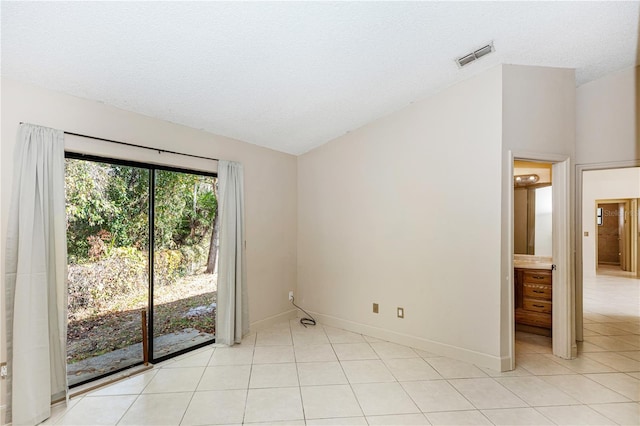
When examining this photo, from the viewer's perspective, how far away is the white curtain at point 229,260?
3574 mm

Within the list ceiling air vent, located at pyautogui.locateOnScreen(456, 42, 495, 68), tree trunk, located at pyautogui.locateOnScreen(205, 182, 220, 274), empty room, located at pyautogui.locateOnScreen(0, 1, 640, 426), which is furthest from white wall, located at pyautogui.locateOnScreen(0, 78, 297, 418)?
ceiling air vent, located at pyautogui.locateOnScreen(456, 42, 495, 68)

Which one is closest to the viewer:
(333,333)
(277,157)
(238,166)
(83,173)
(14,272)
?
(14,272)

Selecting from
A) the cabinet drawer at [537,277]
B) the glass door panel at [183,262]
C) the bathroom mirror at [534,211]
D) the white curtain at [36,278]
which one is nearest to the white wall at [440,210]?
the cabinet drawer at [537,277]

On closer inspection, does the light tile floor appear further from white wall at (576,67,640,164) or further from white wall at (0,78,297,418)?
white wall at (576,67,640,164)

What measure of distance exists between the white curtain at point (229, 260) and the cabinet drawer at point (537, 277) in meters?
3.68

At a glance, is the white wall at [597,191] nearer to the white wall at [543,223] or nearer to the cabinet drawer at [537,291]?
the white wall at [543,223]

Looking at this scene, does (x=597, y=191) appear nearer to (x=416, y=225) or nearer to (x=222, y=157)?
(x=416, y=225)

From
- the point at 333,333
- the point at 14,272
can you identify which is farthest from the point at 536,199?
the point at 14,272

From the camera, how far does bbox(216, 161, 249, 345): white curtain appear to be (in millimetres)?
3574

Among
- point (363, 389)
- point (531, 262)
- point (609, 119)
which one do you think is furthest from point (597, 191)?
point (363, 389)

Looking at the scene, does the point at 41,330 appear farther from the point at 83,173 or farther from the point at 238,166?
the point at 238,166

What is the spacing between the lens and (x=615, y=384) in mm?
2713

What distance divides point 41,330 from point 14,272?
0.45 m

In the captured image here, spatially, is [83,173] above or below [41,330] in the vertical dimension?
above
